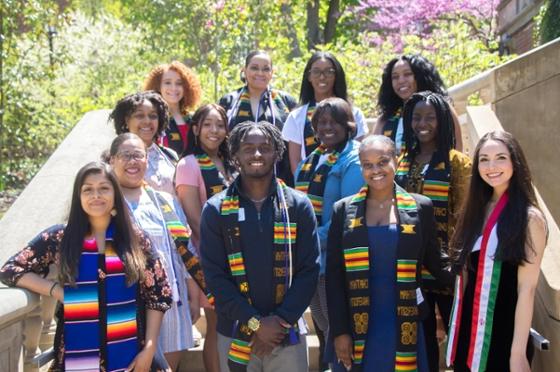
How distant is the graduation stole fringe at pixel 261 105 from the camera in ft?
20.7

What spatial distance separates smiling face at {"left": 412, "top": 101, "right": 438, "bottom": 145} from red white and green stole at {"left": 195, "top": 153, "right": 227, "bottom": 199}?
1370 millimetres

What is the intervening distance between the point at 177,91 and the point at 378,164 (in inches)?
106

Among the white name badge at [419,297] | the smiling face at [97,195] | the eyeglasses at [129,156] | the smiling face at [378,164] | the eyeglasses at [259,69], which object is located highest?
the eyeglasses at [259,69]

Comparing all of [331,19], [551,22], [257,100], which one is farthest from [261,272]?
[331,19]

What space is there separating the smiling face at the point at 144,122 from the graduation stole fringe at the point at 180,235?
2.54 feet

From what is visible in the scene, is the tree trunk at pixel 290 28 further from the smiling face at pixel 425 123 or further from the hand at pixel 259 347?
the hand at pixel 259 347

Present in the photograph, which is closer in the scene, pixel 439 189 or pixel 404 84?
pixel 439 189

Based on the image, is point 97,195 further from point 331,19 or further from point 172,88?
point 331,19

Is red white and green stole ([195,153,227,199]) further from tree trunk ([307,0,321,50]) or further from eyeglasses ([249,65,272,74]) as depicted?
tree trunk ([307,0,321,50])

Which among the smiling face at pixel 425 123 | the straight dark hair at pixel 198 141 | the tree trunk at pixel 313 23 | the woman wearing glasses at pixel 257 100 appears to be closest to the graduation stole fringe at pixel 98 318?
the straight dark hair at pixel 198 141

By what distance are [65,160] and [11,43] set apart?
18.6 ft

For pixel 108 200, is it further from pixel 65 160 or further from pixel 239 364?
pixel 65 160

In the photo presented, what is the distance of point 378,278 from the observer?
406cm

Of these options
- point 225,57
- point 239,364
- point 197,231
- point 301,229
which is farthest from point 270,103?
point 225,57
